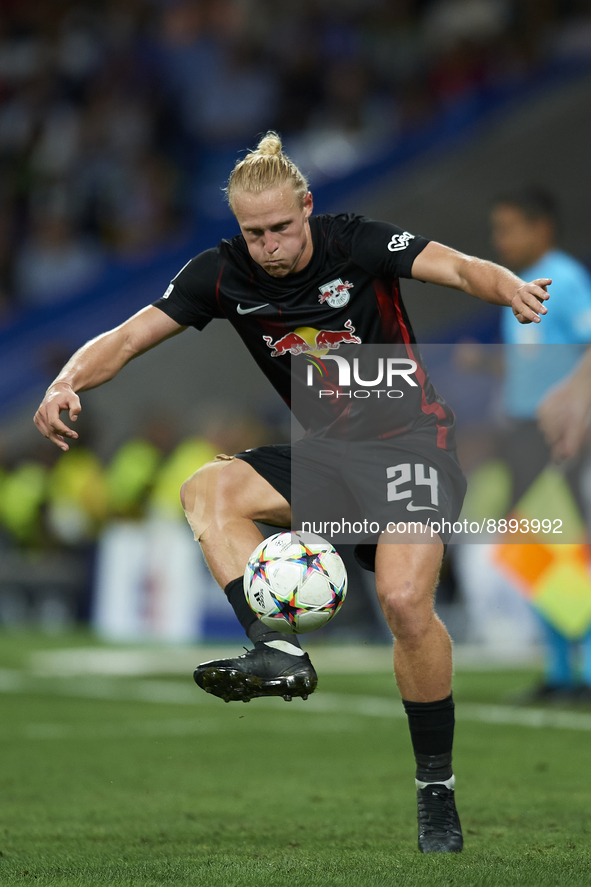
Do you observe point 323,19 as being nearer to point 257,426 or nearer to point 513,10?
point 513,10

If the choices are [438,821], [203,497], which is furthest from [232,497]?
[438,821]

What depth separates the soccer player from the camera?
4.17 meters

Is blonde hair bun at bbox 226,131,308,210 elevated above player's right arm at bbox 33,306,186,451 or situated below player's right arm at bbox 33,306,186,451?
above

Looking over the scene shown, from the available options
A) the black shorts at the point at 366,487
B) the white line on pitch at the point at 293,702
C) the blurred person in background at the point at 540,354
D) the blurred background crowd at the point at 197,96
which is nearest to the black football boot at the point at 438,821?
the black shorts at the point at 366,487

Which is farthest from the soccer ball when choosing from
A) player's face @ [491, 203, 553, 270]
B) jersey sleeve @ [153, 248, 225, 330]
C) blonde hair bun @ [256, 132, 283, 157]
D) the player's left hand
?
player's face @ [491, 203, 553, 270]

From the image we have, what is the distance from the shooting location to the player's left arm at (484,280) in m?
3.80

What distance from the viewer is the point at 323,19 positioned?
17.4 m

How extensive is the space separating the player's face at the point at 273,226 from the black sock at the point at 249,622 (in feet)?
3.56

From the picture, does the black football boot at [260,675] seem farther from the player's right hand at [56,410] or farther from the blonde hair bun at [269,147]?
the blonde hair bun at [269,147]

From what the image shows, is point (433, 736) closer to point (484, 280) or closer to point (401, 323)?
point (401, 323)

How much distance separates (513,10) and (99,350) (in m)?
12.4

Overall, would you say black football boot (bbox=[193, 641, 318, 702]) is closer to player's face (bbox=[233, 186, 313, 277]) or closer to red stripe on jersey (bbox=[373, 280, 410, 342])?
red stripe on jersey (bbox=[373, 280, 410, 342])

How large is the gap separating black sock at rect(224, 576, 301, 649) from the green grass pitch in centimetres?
68

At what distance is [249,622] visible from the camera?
4281mm
